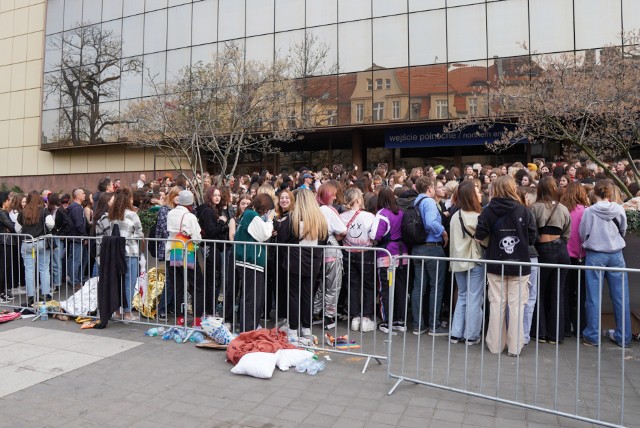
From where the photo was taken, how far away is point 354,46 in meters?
22.1

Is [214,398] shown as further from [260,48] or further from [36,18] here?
[36,18]

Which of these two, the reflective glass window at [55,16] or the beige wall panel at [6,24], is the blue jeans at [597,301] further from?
the beige wall panel at [6,24]

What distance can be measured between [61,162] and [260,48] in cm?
1562

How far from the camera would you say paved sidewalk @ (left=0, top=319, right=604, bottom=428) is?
13.7ft

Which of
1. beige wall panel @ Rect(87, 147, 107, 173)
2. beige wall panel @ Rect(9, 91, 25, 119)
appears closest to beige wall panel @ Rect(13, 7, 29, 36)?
beige wall panel @ Rect(9, 91, 25, 119)

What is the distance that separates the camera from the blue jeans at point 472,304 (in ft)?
20.5

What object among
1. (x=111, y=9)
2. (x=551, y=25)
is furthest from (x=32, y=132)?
(x=551, y=25)

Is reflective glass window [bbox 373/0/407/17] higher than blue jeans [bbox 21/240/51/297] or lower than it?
higher

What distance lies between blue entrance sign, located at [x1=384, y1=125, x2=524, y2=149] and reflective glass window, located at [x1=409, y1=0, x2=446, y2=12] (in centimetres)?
492

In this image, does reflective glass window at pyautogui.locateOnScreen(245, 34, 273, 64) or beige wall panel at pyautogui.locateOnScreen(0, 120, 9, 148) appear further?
beige wall panel at pyautogui.locateOnScreen(0, 120, 9, 148)

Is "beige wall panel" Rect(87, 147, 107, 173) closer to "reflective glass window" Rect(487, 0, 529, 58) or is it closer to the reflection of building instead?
the reflection of building

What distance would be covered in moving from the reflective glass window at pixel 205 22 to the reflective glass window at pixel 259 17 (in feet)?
6.36

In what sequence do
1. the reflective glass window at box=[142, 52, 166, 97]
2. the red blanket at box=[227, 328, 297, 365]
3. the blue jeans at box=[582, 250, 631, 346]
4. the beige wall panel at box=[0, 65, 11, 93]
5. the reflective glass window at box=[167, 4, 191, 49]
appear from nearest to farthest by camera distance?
1. the red blanket at box=[227, 328, 297, 365]
2. the blue jeans at box=[582, 250, 631, 346]
3. the reflective glass window at box=[167, 4, 191, 49]
4. the reflective glass window at box=[142, 52, 166, 97]
5. the beige wall panel at box=[0, 65, 11, 93]

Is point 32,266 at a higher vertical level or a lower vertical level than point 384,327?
higher
